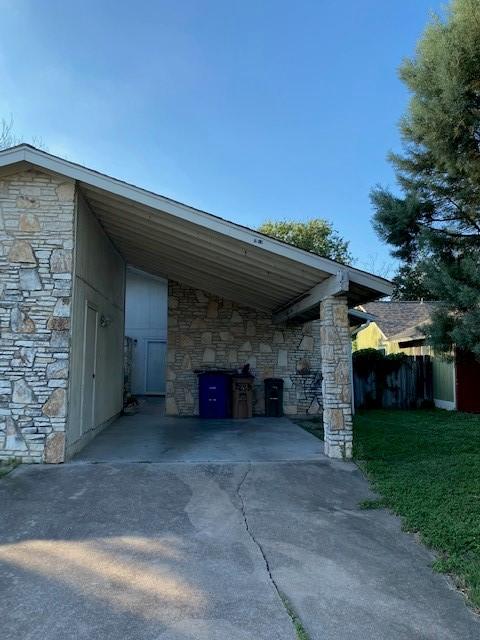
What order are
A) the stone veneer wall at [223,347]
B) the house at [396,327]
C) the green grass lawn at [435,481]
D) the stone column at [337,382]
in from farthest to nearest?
the house at [396,327]
the stone veneer wall at [223,347]
the stone column at [337,382]
the green grass lawn at [435,481]

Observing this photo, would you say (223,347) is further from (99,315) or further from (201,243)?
(201,243)

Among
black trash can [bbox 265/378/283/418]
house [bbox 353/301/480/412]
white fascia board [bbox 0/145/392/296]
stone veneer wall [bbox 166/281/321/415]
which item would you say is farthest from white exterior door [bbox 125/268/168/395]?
white fascia board [bbox 0/145/392/296]

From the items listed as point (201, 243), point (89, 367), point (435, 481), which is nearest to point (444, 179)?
point (201, 243)

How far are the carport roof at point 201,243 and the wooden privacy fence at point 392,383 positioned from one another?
5.54 m

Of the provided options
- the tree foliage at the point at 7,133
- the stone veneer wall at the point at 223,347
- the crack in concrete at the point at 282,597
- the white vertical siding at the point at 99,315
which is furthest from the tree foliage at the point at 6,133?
the crack in concrete at the point at 282,597

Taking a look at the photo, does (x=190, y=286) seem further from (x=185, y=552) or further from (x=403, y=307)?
(x=403, y=307)

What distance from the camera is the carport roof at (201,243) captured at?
20.5ft

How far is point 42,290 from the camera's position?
21.0 ft

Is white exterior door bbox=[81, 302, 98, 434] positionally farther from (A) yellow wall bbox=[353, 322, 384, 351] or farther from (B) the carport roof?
(A) yellow wall bbox=[353, 322, 384, 351]

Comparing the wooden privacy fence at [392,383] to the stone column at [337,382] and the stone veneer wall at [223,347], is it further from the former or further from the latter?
the stone column at [337,382]

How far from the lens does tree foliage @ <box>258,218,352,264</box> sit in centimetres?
2591

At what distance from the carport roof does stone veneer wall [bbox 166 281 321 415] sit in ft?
6.23

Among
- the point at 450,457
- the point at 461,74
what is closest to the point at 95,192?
the point at 461,74

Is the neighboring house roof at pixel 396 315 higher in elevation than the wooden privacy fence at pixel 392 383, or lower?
higher
